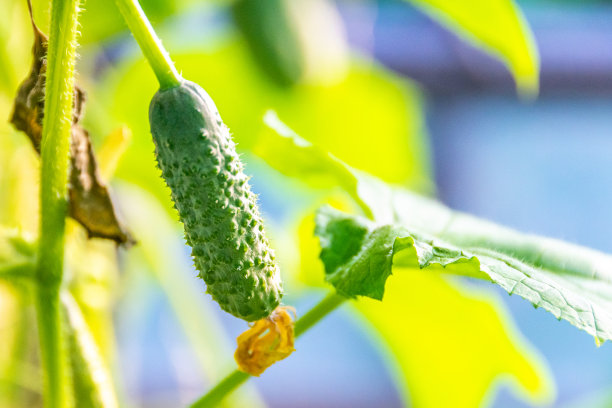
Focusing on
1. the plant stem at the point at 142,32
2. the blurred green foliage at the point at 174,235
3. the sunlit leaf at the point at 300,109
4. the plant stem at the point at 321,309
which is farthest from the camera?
the sunlit leaf at the point at 300,109

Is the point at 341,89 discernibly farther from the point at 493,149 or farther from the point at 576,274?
the point at 493,149

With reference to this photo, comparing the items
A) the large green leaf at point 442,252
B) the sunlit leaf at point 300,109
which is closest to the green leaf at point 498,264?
the large green leaf at point 442,252

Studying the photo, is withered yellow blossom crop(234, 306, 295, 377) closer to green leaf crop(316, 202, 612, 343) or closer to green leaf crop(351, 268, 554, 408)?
green leaf crop(316, 202, 612, 343)

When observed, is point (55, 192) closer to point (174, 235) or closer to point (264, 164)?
point (174, 235)

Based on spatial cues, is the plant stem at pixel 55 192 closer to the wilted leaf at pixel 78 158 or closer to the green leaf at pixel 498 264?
the wilted leaf at pixel 78 158

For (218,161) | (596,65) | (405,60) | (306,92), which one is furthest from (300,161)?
(596,65)

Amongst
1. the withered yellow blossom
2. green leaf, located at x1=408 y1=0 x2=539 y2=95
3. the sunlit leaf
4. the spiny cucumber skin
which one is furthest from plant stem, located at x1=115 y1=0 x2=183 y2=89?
the sunlit leaf
